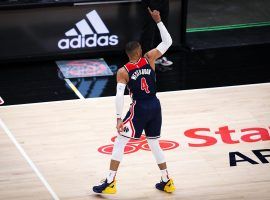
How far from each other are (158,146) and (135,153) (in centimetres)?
126

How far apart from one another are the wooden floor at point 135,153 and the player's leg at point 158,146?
0.11 metres

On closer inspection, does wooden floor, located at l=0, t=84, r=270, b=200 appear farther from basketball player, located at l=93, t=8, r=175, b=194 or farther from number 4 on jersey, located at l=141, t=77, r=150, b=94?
number 4 on jersey, located at l=141, t=77, r=150, b=94

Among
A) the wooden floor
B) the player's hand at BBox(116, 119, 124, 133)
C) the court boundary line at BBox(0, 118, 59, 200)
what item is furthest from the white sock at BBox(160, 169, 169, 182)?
the court boundary line at BBox(0, 118, 59, 200)

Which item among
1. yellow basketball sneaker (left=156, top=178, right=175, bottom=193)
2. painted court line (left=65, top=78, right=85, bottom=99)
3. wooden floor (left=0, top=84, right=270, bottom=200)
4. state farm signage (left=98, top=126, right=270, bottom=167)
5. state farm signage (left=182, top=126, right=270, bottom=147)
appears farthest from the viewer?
painted court line (left=65, top=78, right=85, bottom=99)

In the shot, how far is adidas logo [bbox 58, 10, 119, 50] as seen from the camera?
13945 millimetres

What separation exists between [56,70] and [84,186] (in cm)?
428

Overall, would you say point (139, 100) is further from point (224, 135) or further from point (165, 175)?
point (224, 135)

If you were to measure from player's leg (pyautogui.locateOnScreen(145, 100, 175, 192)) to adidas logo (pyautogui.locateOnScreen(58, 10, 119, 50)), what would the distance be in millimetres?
4915

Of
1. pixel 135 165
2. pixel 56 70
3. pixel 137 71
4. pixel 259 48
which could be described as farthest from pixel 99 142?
pixel 259 48

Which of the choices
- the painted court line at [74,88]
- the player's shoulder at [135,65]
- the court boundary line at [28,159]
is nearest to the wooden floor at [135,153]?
the court boundary line at [28,159]

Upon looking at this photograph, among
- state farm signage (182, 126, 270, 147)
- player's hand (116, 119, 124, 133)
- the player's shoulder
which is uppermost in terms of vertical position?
the player's shoulder

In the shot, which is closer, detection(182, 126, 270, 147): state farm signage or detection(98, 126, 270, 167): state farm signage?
detection(98, 126, 270, 167): state farm signage

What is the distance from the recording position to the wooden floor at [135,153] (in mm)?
9719

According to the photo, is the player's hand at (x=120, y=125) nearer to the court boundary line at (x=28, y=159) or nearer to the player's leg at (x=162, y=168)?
the player's leg at (x=162, y=168)
